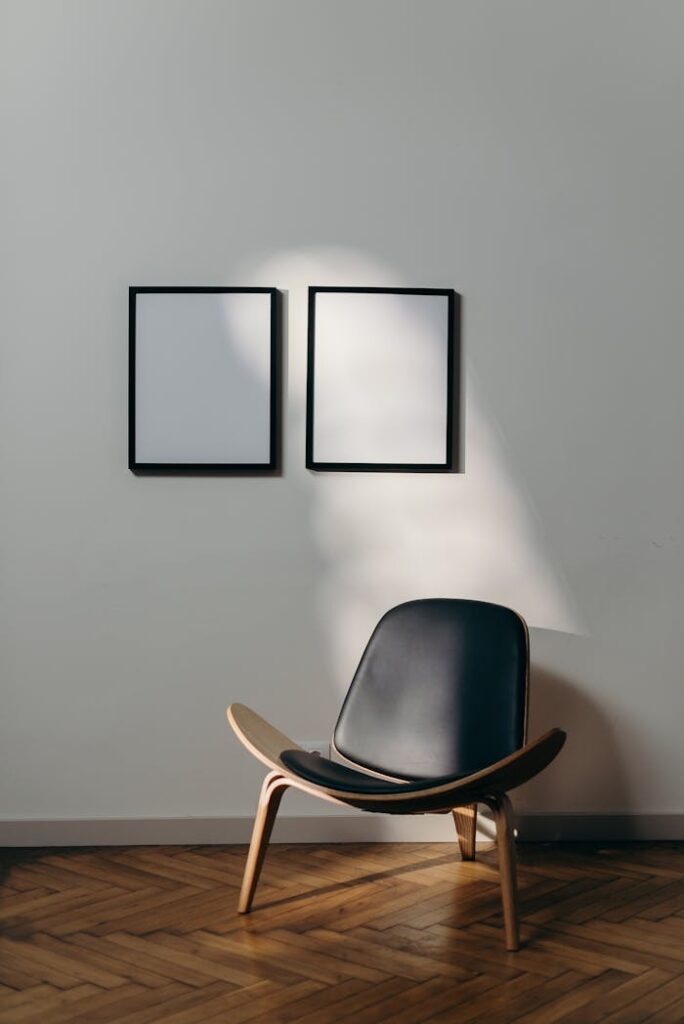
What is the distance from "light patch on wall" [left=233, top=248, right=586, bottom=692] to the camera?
3605 mm

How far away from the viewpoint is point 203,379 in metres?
3.57

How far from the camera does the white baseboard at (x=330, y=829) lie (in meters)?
3.55

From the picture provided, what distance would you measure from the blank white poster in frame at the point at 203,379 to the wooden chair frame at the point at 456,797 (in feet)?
3.14

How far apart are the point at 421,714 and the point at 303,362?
1.13 metres

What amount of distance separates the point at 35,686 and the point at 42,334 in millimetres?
1073

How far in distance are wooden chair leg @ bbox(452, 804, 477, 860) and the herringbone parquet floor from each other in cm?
5

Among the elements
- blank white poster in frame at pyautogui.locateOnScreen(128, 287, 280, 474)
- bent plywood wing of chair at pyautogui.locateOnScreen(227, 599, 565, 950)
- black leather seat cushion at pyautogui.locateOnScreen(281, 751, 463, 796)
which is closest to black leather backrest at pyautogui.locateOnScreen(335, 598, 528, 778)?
bent plywood wing of chair at pyautogui.locateOnScreen(227, 599, 565, 950)

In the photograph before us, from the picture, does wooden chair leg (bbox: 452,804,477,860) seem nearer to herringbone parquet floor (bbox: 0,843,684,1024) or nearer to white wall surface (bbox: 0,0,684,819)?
herringbone parquet floor (bbox: 0,843,684,1024)

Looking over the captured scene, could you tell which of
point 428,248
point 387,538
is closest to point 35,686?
point 387,538

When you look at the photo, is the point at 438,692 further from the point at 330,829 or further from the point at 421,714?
the point at 330,829

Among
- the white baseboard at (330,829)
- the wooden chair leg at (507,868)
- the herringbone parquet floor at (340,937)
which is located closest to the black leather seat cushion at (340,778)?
the wooden chair leg at (507,868)

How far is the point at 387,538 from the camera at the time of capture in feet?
11.9

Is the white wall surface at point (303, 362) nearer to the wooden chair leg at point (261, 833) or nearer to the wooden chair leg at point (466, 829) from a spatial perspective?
the wooden chair leg at point (466, 829)

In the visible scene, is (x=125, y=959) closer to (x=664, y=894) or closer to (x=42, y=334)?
(x=664, y=894)
